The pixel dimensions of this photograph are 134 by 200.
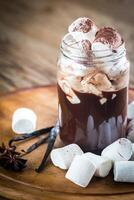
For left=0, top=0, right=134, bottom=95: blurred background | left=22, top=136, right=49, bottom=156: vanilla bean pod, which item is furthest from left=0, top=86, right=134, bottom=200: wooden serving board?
left=0, top=0, right=134, bottom=95: blurred background

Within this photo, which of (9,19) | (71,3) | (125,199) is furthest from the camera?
(71,3)

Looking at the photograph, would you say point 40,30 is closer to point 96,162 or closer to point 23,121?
point 23,121

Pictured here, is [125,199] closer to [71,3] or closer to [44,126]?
[44,126]

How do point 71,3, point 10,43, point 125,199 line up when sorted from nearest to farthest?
1. point 125,199
2. point 10,43
3. point 71,3

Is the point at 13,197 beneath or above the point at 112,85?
beneath

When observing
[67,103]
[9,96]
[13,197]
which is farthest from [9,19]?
[13,197]

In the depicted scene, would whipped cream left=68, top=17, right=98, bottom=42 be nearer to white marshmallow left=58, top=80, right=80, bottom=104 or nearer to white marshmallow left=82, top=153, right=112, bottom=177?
white marshmallow left=58, top=80, right=80, bottom=104

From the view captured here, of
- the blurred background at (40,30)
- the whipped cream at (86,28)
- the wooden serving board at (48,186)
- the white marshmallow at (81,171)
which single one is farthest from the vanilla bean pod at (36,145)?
the blurred background at (40,30)
